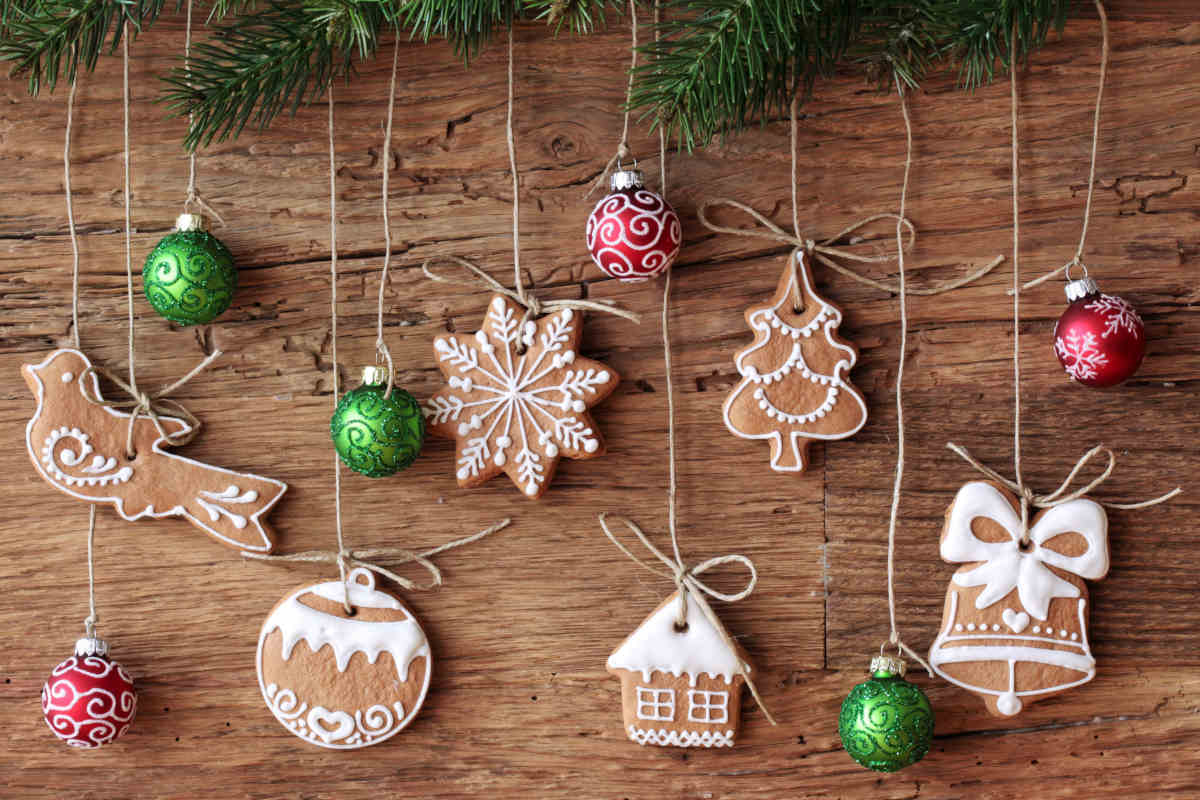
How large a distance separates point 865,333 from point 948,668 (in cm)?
39

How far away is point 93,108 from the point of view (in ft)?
4.06

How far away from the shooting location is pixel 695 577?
1.19m

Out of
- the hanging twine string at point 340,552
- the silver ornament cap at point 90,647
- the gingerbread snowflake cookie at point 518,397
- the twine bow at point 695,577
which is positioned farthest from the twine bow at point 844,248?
the silver ornament cap at point 90,647

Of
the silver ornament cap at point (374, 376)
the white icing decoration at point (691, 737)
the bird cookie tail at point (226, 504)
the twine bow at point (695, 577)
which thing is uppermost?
the silver ornament cap at point (374, 376)

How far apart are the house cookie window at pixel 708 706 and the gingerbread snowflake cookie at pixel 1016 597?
25 centimetres

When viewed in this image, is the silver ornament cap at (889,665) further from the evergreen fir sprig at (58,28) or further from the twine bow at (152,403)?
the evergreen fir sprig at (58,28)

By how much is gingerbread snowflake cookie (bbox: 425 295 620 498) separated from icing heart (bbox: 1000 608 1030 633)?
488 millimetres

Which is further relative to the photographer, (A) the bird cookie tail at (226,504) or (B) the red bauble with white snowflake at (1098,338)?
(A) the bird cookie tail at (226,504)

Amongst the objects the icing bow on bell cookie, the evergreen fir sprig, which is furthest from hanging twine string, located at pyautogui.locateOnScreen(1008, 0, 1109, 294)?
the evergreen fir sprig

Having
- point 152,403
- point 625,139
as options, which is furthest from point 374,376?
point 625,139

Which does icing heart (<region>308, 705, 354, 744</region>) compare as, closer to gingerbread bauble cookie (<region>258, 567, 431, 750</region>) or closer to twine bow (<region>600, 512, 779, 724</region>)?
gingerbread bauble cookie (<region>258, 567, 431, 750</region>)

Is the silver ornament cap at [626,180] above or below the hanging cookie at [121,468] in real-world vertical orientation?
above

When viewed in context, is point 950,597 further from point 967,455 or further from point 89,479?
point 89,479

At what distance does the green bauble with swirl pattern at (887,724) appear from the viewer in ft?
3.56
